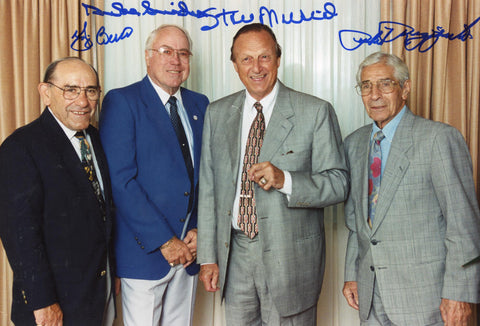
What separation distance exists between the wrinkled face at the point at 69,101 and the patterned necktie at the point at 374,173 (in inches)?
48.9

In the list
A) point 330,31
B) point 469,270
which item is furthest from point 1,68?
point 469,270

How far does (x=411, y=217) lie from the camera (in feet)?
5.60

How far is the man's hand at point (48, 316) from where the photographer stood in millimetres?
1648

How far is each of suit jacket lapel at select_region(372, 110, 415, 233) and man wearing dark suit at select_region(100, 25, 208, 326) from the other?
91 centimetres

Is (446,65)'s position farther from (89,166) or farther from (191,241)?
(89,166)

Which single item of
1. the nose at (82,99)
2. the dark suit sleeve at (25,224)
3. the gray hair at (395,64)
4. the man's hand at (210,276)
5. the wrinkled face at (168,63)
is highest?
the wrinkled face at (168,63)

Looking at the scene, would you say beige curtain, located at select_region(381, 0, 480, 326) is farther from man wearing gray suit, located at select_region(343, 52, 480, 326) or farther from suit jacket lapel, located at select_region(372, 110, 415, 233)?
suit jacket lapel, located at select_region(372, 110, 415, 233)

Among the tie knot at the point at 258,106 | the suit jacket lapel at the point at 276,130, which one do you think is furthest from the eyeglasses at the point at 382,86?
the tie knot at the point at 258,106

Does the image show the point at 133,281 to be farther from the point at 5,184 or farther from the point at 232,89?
the point at 232,89

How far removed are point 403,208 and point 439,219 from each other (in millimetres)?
148

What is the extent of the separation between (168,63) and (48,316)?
1269 mm

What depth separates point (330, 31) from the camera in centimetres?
288

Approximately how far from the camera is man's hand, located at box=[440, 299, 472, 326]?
5.38 ft
